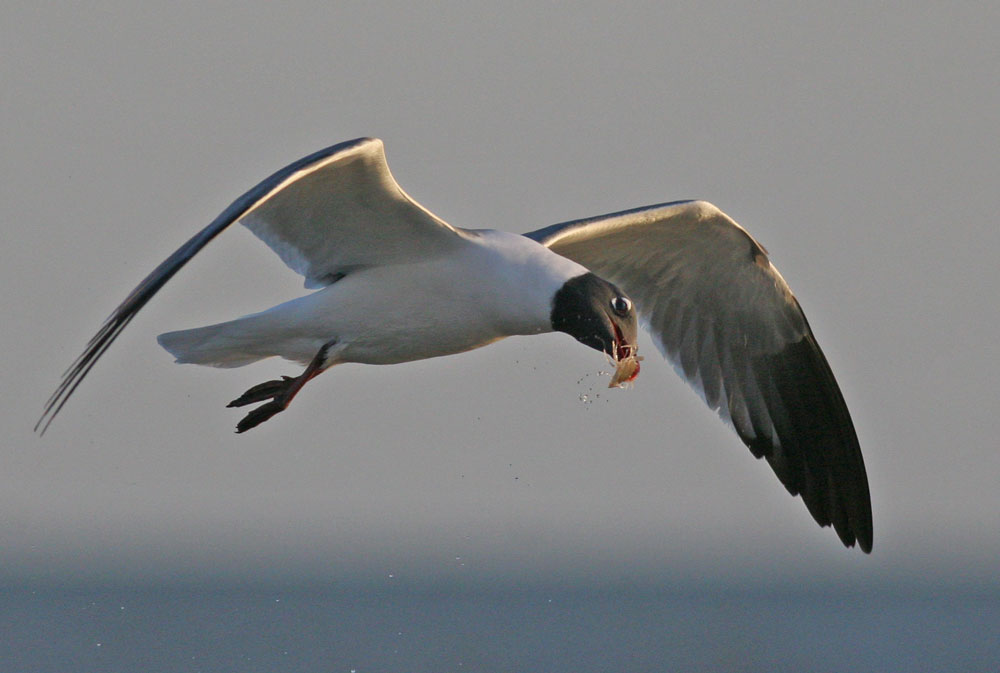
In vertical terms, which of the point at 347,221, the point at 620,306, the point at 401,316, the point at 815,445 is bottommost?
the point at 815,445

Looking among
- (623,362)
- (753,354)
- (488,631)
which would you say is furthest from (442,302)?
(488,631)

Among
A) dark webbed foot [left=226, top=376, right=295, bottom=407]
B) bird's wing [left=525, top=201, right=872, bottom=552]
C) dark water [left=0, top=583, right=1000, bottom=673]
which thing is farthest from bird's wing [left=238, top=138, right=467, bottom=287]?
dark water [left=0, top=583, right=1000, bottom=673]

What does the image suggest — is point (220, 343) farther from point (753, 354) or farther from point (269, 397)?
point (753, 354)

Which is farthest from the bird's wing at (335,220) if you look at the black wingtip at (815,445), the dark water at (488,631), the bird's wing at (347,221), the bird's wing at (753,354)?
the dark water at (488,631)

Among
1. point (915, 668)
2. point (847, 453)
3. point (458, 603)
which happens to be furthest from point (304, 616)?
point (847, 453)

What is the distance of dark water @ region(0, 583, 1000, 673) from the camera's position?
4353 cm

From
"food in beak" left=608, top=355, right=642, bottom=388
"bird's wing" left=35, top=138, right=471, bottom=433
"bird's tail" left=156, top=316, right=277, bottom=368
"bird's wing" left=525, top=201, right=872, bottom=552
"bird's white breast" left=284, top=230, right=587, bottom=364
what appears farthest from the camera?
"bird's wing" left=525, top=201, right=872, bottom=552

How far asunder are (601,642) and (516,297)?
1670 inches

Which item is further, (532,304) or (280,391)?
(280,391)

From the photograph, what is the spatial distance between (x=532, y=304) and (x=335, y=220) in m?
1.38

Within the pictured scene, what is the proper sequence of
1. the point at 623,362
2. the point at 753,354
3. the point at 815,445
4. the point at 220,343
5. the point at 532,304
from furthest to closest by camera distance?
the point at 815,445 < the point at 753,354 < the point at 220,343 < the point at 532,304 < the point at 623,362

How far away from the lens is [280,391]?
10.5 m

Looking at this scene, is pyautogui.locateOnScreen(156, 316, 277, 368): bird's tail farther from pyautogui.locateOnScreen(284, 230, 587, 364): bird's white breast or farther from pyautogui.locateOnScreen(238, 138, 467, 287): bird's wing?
pyautogui.locateOnScreen(238, 138, 467, 287): bird's wing

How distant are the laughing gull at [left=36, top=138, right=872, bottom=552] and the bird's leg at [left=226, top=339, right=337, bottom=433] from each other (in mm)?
11
